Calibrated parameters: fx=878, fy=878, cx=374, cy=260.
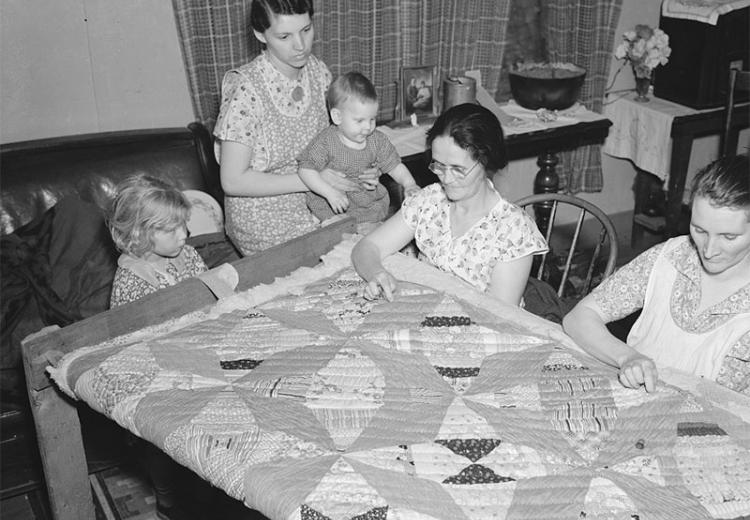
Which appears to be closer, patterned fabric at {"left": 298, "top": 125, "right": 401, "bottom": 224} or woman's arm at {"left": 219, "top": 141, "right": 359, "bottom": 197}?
woman's arm at {"left": 219, "top": 141, "right": 359, "bottom": 197}

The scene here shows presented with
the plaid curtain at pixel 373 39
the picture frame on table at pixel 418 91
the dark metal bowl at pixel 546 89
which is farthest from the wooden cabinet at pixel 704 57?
the picture frame on table at pixel 418 91

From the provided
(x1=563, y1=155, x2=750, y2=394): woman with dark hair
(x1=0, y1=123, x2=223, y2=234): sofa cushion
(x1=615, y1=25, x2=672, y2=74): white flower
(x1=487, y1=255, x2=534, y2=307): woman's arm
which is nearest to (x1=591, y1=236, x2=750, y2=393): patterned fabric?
(x1=563, y1=155, x2=750, y2=394): woman with dark hair

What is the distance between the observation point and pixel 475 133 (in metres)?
2.17

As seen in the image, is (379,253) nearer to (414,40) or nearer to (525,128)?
(525,128)

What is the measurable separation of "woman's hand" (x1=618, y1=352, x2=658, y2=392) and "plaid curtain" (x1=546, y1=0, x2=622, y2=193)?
288cm

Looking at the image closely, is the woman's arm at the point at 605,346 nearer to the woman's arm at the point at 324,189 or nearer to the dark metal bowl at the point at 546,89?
the woman's arm at the point at 324,189

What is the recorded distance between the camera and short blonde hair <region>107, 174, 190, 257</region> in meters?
2.25

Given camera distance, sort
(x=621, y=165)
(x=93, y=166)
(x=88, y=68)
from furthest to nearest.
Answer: (x=621, y=165) → (x=88, y=68) → (x=93, y=166)

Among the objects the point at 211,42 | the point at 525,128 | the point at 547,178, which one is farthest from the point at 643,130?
the point at 211,42

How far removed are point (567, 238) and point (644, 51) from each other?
1.06 m

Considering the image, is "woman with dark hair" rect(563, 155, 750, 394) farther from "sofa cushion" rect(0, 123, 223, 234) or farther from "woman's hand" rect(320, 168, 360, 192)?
"sofa cushion" rect(0, 123, 223, 234)

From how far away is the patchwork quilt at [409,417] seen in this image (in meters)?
1.39

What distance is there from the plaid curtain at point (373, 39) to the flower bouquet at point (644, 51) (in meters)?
0.67

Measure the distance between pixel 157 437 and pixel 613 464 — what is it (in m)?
0.82
